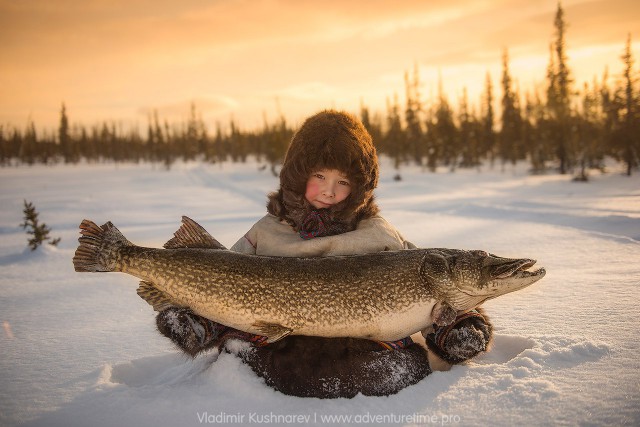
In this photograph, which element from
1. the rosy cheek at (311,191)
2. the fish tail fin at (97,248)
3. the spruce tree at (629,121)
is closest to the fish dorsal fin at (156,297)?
the fish tail fin at (97,248)

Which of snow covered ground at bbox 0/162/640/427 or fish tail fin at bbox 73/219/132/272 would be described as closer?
snow covered ground at bbox 0/162/640/427

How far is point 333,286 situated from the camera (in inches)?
76.1

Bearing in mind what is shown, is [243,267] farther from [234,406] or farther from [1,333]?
[1,333]

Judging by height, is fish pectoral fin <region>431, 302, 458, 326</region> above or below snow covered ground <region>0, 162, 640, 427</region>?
above

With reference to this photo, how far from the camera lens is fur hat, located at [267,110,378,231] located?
2.31m

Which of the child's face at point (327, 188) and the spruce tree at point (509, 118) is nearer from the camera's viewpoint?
the child's face at point (327, 188)

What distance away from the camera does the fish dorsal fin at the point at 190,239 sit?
7.23 ft

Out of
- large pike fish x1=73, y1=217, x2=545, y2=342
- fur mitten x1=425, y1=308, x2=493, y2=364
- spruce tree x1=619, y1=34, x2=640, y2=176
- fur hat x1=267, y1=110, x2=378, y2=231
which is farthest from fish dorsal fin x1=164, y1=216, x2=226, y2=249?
spruce tree x1=619, y1=34, x2=640, y2=176

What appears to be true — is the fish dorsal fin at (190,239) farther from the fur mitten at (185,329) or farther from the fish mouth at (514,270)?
the fish mouth at (514,270)

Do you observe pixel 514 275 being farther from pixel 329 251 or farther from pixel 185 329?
pixel 185 329

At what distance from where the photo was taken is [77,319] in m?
3.21

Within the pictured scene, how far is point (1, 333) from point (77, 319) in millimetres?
488

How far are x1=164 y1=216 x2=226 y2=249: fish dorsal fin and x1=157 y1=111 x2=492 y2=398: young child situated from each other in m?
0.28

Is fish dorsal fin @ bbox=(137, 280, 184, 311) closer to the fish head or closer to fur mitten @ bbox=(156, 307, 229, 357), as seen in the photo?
fur mitten @ bbox=(156, 307, 229, 357)
